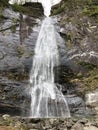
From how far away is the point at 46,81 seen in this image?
55.3ft

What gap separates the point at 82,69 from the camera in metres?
17.3

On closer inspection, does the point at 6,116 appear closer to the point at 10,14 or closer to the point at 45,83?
the point at 45,83

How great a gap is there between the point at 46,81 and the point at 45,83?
5.1 inches

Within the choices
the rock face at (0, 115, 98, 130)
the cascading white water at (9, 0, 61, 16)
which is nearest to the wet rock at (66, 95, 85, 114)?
the rock face at (0, 115, 98, 130)

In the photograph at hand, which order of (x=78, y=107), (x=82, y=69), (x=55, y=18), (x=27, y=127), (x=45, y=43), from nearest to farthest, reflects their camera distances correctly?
(x=27, y=127)
(x=78, y=107)
(x=82, y=69)
(x=45, y=43)
(x=55, y=18)

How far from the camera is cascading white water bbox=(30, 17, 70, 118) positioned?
15.8 m

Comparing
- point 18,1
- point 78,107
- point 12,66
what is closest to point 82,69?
point 78,107

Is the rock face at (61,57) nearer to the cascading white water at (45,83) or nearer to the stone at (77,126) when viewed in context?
the stone at (77,126)

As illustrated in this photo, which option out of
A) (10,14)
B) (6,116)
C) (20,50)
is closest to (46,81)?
(20,50)

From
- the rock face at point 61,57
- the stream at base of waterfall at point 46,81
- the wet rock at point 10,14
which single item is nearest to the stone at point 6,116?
the rock face at point 61,57

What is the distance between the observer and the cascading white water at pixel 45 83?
15.8 m

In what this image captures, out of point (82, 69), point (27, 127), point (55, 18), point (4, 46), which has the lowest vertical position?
point (27, 127)

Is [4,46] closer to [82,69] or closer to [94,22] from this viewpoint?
[82,69]

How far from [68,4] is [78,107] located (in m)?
7.37
